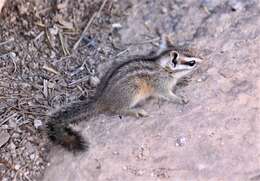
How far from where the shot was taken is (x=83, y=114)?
6.03m

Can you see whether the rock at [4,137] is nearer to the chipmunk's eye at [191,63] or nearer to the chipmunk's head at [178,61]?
the chipmunk's head at [178,61]

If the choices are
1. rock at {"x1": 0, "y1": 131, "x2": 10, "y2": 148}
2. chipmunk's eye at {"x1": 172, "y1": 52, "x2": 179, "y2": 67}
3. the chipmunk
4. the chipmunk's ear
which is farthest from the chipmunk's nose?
rock at {"x1": 0, "y1": 131, "x2": 10, "y2": 148}

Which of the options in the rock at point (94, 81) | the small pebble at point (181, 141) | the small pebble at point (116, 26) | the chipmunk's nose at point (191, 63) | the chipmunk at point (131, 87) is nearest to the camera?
the small pebble at point (181, 141)

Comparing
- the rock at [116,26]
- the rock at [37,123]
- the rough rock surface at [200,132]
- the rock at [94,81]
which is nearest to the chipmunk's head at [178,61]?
the rough rock surface at [200,132]

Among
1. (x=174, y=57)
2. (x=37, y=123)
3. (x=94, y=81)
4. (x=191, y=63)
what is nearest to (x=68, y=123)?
(x=37, y=123)

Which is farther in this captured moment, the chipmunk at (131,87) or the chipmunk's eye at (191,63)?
the chipmunk's eye at (191,63)

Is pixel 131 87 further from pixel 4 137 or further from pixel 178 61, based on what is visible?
pixel 4 137

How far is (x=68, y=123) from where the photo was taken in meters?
5.96

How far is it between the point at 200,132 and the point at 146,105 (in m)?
0.73

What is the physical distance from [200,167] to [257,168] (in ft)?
1.61

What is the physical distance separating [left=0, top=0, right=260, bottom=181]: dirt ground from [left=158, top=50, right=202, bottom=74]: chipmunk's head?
0.22 meters

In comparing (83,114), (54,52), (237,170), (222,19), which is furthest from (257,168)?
(54,52)

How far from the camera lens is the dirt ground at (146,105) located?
554cm

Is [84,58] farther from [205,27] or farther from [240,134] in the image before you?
[240,134]
